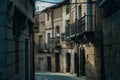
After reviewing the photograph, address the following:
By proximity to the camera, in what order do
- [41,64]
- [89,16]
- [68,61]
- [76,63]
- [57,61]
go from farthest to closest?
[41,64], [57,61], [68,61], [76,63], [89,16]

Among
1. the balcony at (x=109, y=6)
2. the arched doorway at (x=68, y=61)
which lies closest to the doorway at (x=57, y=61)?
the arched doorway at (x=68, y=61)

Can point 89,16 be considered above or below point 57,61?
above

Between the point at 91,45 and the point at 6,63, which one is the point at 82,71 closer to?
the point at 91,45

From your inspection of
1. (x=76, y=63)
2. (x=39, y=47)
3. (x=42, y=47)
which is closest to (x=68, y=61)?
(x=76, y=63)

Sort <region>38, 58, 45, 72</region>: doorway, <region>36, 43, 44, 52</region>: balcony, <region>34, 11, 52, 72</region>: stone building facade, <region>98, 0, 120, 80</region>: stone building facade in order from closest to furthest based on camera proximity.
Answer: <region>98, 0, 120, 80</region>: stone building facade
<region>34, 11, 52, 72</region>: stone building facade
<region>36, 43, 44, 52</region>: balcony
<region>38, 58, 45, 72</region>: doorway

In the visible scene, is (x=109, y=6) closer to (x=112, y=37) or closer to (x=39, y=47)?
(x=112, y=37)

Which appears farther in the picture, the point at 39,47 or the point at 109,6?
the point at 39,47

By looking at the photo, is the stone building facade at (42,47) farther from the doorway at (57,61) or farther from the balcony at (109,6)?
the balcony at (109,6)

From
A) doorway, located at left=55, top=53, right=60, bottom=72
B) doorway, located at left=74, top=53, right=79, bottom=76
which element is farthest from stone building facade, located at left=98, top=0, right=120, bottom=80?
doorway, located at left=55, top=53, right=60, bottom=72

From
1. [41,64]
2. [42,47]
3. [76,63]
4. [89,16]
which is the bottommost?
[41,64]

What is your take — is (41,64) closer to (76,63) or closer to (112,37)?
(76,63)

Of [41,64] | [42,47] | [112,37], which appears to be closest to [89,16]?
[112,37]

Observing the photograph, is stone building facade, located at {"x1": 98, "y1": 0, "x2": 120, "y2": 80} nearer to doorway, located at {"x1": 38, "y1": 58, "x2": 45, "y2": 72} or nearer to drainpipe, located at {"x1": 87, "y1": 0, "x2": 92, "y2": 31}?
drainpipe, located at {"x1": 87, "y1": 0, "x2": 92, "y2": 31}

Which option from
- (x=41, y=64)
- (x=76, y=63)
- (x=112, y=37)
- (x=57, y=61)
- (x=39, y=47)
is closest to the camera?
(x=112, y=37)
